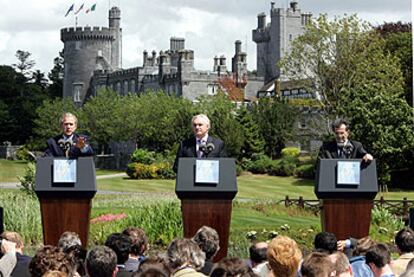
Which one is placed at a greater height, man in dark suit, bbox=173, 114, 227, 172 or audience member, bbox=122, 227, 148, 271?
man in dark suit, bbox=173, 114, 227, 172

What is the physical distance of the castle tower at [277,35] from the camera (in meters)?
122

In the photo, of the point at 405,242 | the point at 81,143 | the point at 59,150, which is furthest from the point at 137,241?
the point at 59,150

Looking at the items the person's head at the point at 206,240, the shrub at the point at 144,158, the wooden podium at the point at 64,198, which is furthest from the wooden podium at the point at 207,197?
the shrub at the point at 144,158

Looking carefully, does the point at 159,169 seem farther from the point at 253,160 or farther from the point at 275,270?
the point at 275,270

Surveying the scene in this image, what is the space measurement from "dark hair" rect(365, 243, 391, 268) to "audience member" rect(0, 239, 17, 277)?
11.7ft

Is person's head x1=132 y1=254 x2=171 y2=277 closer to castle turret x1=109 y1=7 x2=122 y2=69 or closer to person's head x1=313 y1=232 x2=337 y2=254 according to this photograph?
person's head x1=313 y1=232 x2=337 y2=254

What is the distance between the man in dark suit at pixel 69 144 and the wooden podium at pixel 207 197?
1.30 meters

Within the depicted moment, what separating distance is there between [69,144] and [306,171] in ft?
163

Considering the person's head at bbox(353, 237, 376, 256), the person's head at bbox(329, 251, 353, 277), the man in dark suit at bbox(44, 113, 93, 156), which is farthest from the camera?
the man in dark suit at bbox(44, 113, 93, 156)

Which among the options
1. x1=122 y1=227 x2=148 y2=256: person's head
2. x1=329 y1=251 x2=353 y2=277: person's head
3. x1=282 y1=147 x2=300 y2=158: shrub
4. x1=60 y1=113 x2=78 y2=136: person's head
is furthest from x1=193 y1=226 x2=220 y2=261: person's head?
x1=282 y1=147 x2=300 y2=158: shrub

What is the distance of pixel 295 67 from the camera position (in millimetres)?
63406

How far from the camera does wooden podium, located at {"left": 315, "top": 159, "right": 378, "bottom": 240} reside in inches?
517

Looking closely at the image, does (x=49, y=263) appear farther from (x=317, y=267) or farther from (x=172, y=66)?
(x=172, y=66)

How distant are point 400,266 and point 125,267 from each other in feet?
9.47
